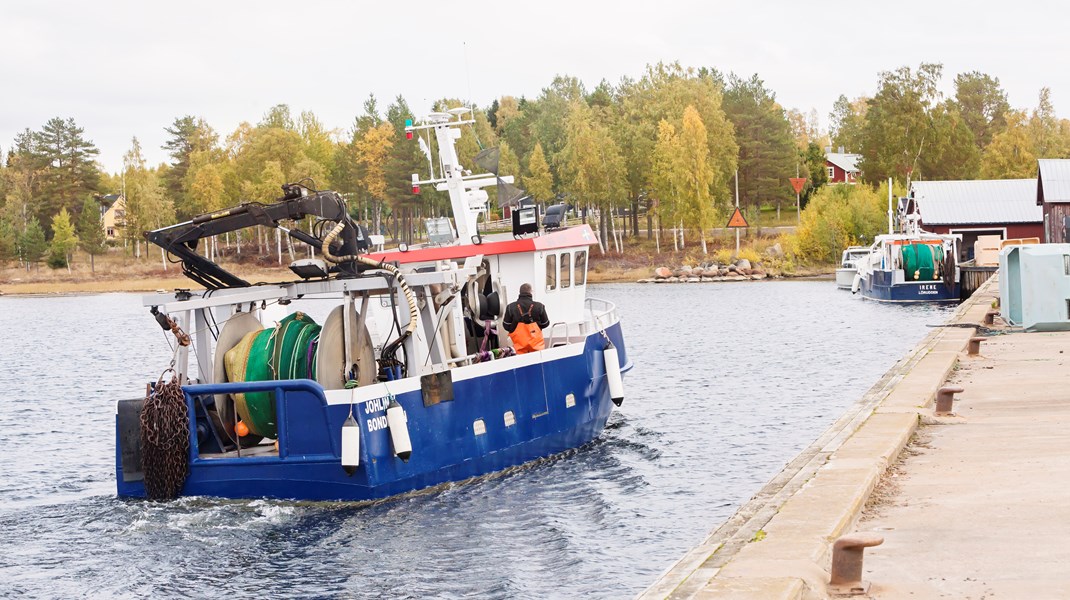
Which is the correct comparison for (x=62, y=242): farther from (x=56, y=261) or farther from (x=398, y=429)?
(x=398, y=429)

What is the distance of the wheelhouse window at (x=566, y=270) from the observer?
780 inches

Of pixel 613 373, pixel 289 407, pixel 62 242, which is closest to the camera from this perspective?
pixel 289 407

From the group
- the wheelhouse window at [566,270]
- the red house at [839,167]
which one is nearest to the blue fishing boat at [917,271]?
the wheelhouse window at [566,270]

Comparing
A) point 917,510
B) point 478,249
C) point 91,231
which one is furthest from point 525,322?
point 91,231

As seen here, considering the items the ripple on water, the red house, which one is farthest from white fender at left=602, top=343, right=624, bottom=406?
the red house

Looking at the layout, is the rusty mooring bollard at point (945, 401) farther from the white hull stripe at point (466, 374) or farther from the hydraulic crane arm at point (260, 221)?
the hydraulic crane arm at point (260, 221)

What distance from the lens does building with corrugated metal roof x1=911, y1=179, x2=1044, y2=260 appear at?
71.1 m

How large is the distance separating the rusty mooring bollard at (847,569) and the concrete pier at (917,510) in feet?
0.25

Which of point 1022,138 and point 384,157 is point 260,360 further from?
point 1022,138

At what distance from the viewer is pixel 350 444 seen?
497 inches

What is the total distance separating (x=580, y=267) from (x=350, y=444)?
337 inches

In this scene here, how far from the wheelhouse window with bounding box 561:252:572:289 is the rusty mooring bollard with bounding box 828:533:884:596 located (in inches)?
523

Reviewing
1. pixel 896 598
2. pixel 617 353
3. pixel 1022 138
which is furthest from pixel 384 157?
pixel 896 598

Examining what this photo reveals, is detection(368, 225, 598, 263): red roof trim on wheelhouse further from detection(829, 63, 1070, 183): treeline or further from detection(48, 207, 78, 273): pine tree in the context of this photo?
detection(48, 207, 78, 273): pine tree
